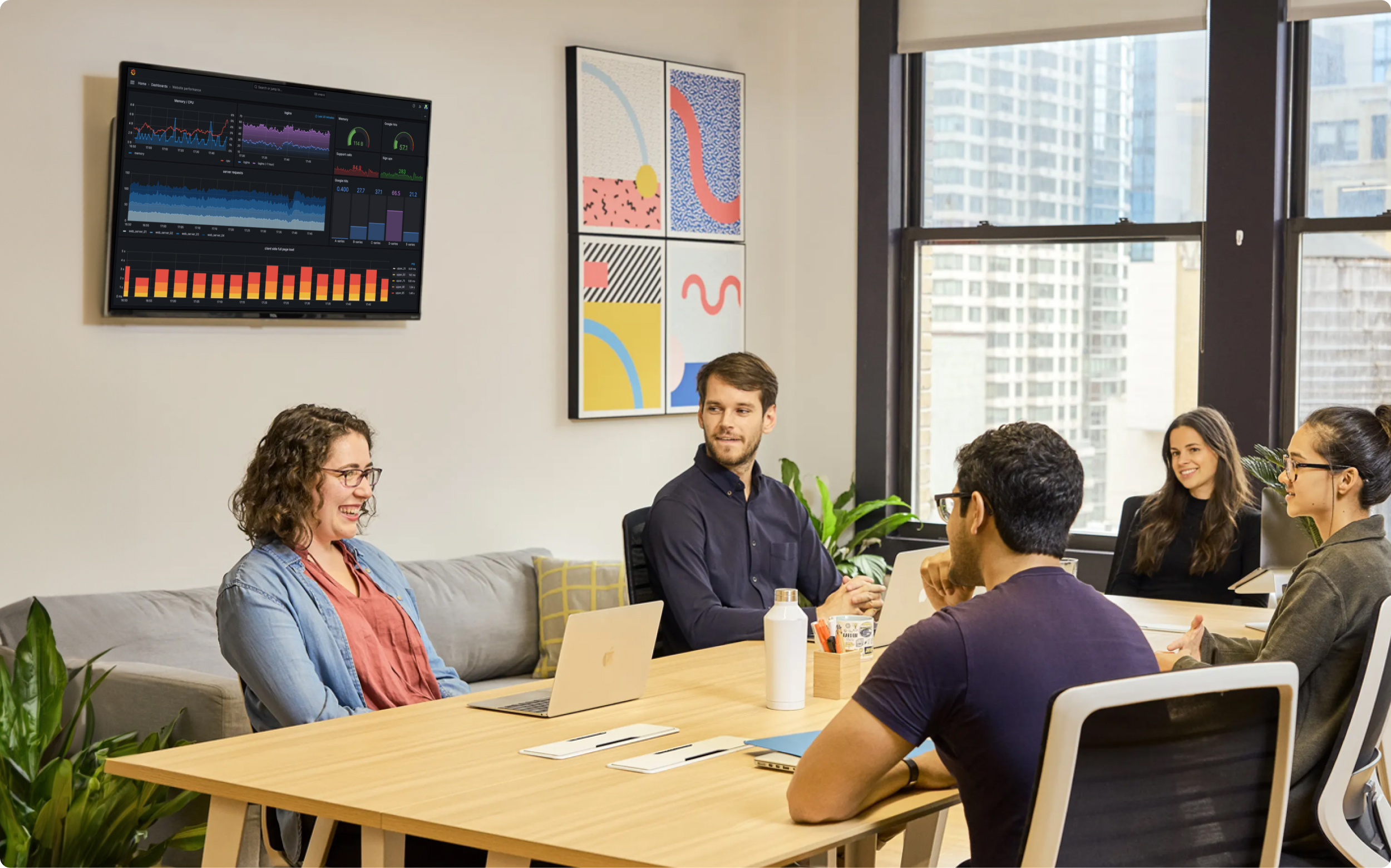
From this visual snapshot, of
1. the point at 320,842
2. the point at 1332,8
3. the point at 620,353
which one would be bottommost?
the point at 320,842

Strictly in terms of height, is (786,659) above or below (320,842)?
above

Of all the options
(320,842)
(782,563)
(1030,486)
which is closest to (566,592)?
(782,563)

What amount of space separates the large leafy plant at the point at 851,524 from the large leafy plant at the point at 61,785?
3122mm

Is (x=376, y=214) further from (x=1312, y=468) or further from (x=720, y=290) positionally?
(x=1312, y=468)

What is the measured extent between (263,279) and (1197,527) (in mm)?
2955

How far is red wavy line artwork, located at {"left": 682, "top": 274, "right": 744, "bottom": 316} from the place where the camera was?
582 cm

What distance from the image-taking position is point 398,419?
4.75 m

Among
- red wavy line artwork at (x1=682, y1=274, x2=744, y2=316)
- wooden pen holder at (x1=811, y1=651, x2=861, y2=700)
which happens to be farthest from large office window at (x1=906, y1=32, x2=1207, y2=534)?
wooden pen holder at (x1=811, y1=651, x2=861, y2=700)

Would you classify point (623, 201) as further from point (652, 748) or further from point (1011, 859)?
point (1011, 859)

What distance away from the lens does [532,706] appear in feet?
8.55

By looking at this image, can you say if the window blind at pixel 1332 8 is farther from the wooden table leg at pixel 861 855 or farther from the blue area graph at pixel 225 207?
the wooden table leg at pixel 861 855

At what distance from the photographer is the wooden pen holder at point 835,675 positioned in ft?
8.89

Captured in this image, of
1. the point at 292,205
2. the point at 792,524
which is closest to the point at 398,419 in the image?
the point at 292,205

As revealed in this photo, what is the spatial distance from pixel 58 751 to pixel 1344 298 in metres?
4.59
